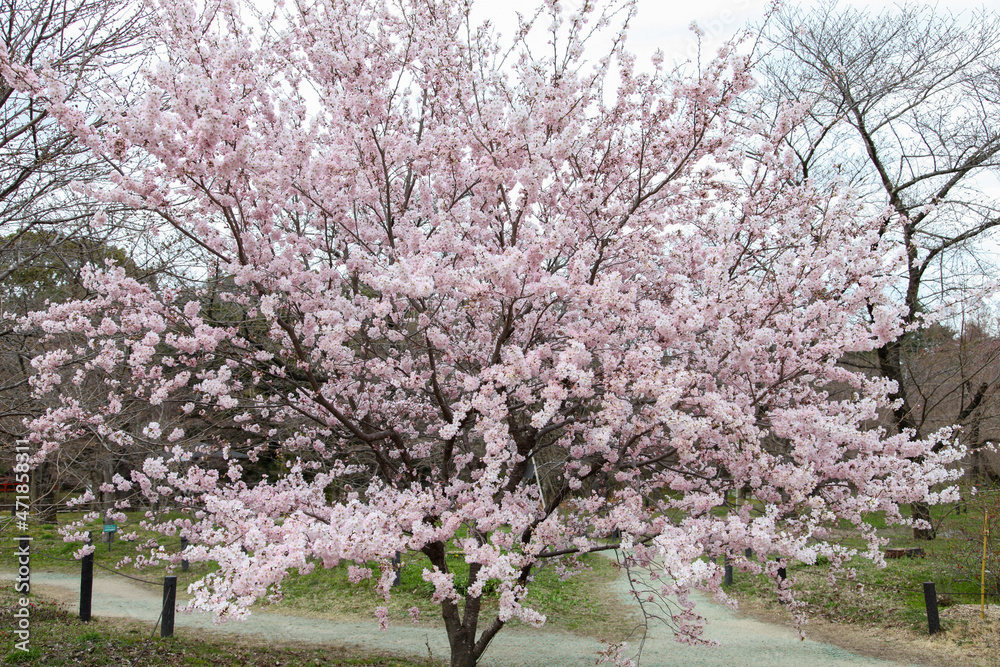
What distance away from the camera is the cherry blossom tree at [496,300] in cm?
378

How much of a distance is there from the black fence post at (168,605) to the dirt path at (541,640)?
0.86 metres

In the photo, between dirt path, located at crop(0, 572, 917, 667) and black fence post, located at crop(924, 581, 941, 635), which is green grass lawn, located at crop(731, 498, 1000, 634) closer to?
black fence post, located at crop(924, 581, 941, 635)

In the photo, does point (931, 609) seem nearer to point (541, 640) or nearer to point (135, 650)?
point (541, 640)

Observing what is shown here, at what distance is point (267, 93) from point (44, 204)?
2454 mm

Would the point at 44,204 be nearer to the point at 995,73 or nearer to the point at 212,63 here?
the point at 212,63

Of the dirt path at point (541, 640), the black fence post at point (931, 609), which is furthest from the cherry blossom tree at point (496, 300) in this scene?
the black fence post at point (931, 609)

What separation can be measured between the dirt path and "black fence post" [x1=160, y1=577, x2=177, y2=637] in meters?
0.86

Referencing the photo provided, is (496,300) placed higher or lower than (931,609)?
higher

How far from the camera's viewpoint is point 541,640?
7898 mm

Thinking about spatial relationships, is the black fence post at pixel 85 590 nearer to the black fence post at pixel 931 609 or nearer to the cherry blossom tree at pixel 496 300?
the cherry blossom tree at pixel 496 300

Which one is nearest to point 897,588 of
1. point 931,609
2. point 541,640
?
point 931,609

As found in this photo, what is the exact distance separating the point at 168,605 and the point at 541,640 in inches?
169

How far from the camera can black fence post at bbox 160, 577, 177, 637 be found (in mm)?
7039

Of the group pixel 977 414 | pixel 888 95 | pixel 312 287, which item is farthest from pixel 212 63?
pixel 977 414
